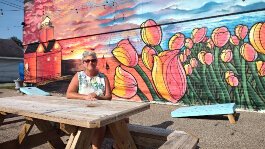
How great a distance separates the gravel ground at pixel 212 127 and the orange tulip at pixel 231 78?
107 cm

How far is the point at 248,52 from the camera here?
893cm

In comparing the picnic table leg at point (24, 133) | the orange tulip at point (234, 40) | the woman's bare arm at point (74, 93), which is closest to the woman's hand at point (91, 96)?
the woman's bare arm at point (74, 93)

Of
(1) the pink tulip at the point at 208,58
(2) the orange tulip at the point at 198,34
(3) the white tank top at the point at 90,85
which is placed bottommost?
(3) the white tank top at the point at 90,85

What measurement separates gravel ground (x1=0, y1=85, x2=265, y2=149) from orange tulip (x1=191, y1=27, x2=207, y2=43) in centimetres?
300

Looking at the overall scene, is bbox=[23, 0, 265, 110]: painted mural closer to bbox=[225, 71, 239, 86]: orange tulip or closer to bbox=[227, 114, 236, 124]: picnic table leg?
bbox=[225, 71, 239, 86]: orange tulip

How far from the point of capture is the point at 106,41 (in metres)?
12.6

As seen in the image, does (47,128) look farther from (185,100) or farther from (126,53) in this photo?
(126,53)

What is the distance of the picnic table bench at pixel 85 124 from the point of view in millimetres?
2428

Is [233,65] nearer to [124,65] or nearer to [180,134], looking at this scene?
[124,65]

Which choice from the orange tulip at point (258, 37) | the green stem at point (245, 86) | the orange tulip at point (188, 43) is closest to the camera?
the orange tulip at point (258, 37)

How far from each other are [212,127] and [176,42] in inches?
185

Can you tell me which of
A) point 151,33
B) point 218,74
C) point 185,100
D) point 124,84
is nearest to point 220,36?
point 218,74

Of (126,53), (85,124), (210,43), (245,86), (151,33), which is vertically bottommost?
(245,86)

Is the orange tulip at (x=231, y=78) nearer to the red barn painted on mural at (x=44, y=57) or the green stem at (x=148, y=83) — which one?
the green stem at (x=148, y=83)
